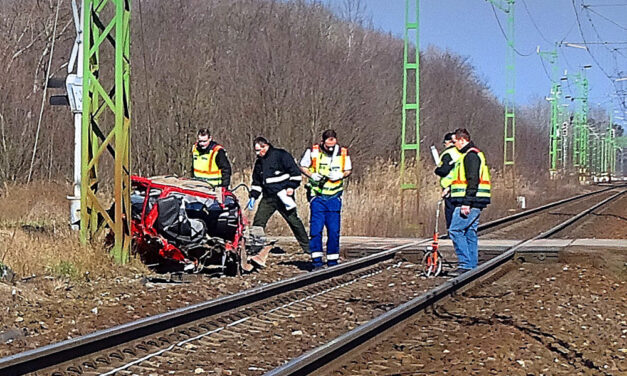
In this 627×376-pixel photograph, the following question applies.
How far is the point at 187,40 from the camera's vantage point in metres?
40.3

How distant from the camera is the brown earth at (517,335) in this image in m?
7.34

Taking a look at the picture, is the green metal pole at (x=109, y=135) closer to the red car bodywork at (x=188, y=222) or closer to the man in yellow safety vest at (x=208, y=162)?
the red car bodywork at (x=188, y=222)

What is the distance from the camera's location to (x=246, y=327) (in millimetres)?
9180

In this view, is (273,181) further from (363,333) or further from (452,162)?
(363,333)

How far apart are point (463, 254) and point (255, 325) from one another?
5028mm

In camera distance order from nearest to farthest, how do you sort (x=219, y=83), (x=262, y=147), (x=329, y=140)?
(x=329, y=140) < (x=262, y=147) < (x=219, y=83)

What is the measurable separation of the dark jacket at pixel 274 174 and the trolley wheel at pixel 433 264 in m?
2.60

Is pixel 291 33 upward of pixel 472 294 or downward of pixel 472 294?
upward

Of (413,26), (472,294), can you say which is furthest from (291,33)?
(472,294)

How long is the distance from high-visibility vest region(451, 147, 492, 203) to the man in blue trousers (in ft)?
5.40

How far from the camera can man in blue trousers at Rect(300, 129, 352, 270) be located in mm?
13422

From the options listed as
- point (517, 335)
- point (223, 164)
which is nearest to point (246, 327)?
point (517, 335)

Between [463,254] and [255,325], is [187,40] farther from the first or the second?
[255,325]

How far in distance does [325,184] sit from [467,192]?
6.98 feet
